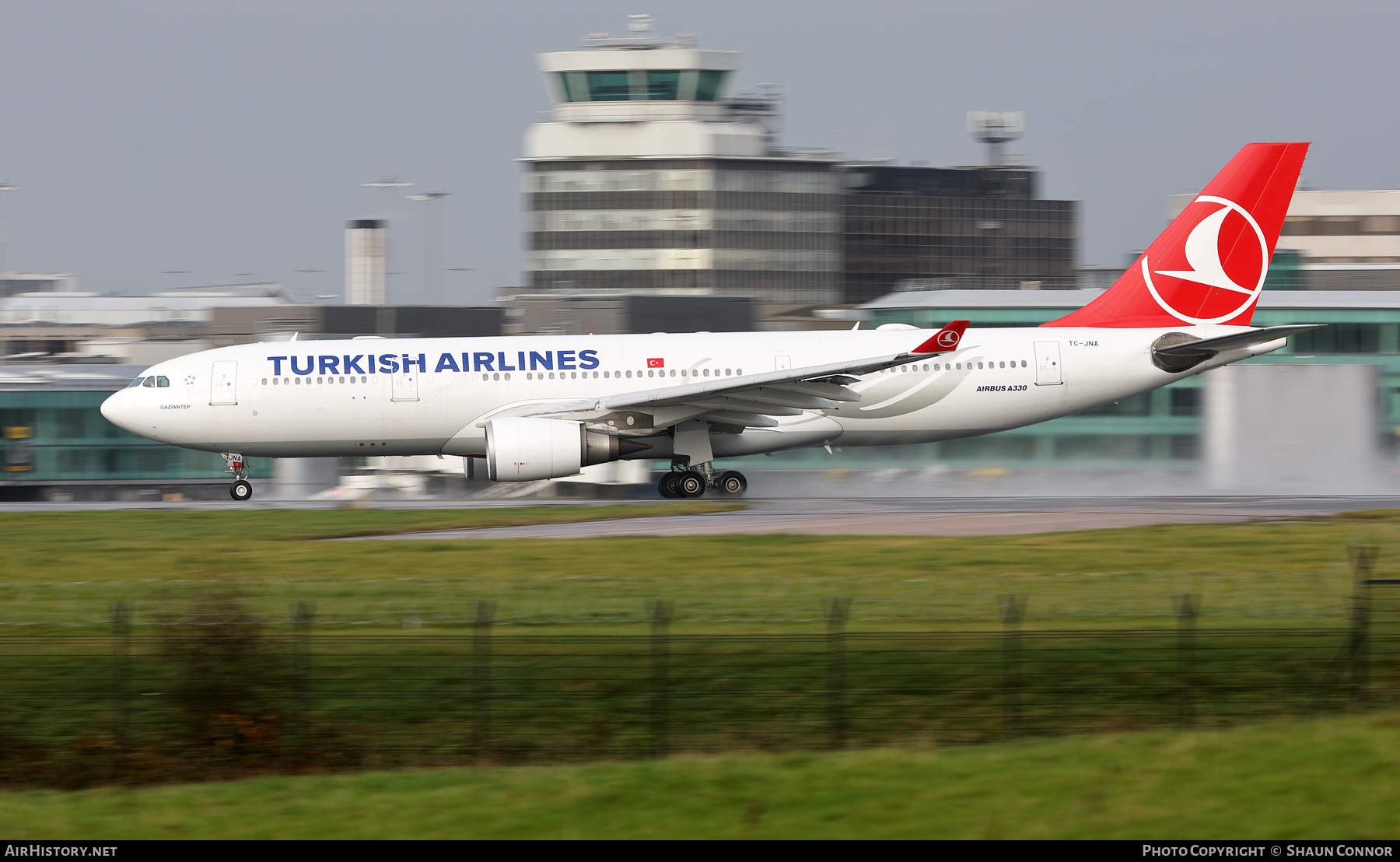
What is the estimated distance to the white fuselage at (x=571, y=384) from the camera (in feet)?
100

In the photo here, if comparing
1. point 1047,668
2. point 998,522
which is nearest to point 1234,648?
point 1047,668

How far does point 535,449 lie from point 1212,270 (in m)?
15.2

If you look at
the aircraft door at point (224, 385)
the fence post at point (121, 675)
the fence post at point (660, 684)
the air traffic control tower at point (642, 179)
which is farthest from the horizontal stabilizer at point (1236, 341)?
the air traffic control tower at point (642, 179)

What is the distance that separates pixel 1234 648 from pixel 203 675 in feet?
30.1

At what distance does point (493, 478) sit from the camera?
29.0 metres

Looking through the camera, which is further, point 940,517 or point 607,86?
point 607,86

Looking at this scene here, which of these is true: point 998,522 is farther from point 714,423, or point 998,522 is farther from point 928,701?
point 928,701

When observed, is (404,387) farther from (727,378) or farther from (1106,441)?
(1106,441)

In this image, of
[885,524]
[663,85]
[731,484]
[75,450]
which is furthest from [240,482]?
[663,85]

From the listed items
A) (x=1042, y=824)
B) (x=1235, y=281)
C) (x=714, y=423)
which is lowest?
(x=1042, y=824)

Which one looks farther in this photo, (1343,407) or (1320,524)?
(1343,407)

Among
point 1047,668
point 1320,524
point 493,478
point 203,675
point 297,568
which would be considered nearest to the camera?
point 203,675

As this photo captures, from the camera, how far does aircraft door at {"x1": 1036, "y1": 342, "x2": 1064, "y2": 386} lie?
31266 millimetres

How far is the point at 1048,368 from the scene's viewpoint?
31.3 metres
